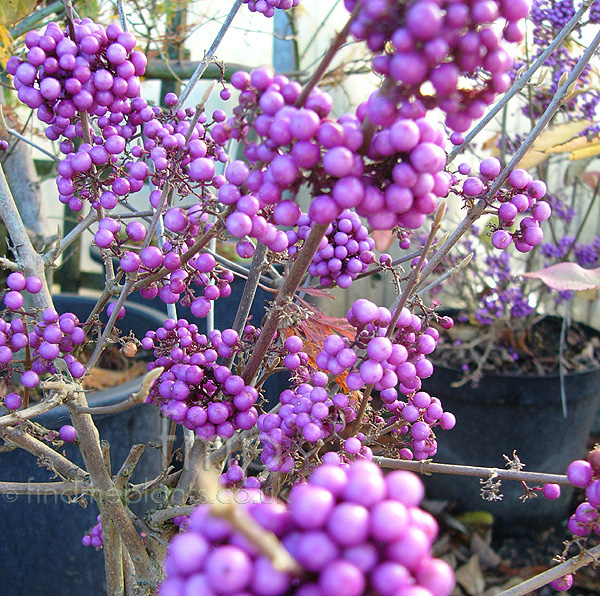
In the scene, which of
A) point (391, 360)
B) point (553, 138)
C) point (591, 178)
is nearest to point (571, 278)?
point (391, 360)

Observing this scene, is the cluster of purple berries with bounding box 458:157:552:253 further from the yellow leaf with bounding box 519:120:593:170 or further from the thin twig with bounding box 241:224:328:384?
the yellow leaf with bounding box 519:120:593:170

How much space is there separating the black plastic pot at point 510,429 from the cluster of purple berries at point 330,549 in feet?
3.18

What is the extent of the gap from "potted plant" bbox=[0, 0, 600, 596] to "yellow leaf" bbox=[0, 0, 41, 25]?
0.47 ft

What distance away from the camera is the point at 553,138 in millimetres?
941

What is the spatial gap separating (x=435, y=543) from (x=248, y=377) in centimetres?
89

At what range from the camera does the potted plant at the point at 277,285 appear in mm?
170

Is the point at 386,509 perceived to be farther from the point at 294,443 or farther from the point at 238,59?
the point at 238,59

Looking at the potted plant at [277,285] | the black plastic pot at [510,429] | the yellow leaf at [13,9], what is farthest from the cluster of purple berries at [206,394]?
the black plastic pot at [510,429]

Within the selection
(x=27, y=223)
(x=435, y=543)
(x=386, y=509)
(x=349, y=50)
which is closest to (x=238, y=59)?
(x=349, y=50)

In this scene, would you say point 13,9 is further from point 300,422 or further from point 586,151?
point 586,151

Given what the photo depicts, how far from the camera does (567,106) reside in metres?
1.14

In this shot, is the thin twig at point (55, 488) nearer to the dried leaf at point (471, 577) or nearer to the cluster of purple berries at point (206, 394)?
the cluster of purple berries at point (206, 394)

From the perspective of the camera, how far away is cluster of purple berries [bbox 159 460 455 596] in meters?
0.16

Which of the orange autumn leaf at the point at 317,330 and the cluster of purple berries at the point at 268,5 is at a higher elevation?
the cluster of purple berries at the point at 268,5
